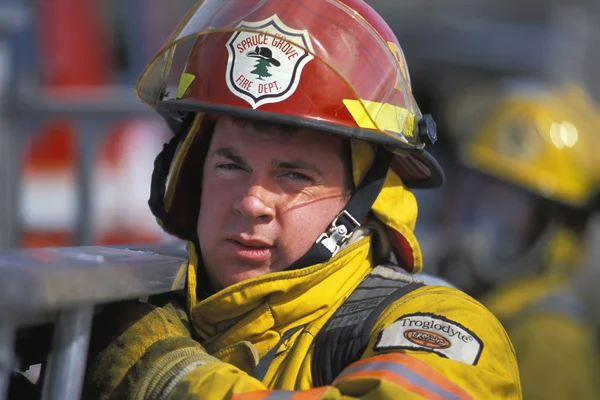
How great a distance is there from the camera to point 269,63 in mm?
2299

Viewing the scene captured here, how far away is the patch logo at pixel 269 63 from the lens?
2271mm

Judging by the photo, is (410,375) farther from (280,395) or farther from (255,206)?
(255,206)

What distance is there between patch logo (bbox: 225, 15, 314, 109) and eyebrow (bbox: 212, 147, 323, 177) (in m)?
0.15

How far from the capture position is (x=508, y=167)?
221 inches

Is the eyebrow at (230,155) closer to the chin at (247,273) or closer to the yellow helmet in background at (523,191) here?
the chin at (247,273)

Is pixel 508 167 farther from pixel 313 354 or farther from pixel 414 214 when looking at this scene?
pixel 313 354

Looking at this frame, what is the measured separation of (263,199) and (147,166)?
5.68 metres

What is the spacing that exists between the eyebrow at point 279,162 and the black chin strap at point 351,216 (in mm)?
127

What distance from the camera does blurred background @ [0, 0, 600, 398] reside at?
504 centimetres

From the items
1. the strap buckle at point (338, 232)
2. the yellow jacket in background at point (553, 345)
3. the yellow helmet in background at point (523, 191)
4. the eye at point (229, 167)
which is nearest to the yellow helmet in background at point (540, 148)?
the yellow helmet in background at point (523, 191)

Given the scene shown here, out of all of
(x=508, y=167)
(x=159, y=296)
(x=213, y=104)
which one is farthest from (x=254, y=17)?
(x=508, y=167)

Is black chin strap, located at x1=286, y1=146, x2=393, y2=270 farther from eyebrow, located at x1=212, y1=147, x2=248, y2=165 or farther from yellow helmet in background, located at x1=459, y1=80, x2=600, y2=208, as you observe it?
yellow helmet in background, located at x1=459, y1=80, x2=600, y2=208

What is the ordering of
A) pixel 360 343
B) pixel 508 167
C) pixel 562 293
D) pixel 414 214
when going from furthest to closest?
pixel 508 167, pixel 562 293, pixel 414 214, pixel 360 343

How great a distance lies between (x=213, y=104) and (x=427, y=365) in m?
0.81
